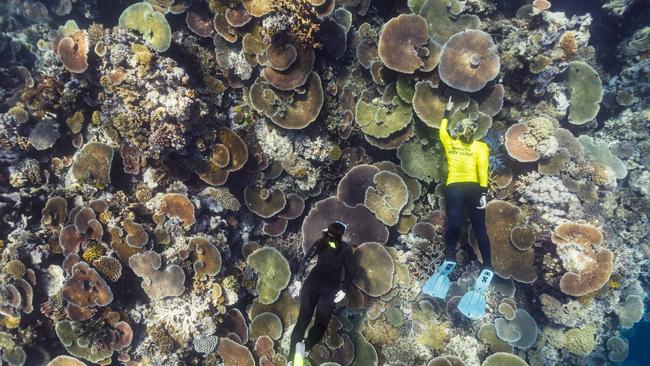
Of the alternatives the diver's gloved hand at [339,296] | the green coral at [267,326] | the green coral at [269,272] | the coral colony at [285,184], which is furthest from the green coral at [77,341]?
the diver's gloved hand at [339,296]

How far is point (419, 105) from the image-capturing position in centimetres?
641

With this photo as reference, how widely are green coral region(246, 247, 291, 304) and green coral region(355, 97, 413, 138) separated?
2863 millimetres

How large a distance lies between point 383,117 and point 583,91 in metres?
4.60

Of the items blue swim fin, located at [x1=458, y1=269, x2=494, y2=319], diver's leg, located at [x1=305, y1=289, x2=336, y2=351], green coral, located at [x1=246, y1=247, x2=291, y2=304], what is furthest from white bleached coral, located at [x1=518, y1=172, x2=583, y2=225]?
green coral, located at [x1=246, y1=247, x2=291, y2=304]

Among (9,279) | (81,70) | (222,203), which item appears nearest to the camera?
(9,279)

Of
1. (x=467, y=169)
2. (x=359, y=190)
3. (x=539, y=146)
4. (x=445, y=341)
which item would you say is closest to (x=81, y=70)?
(x=359, y=190)

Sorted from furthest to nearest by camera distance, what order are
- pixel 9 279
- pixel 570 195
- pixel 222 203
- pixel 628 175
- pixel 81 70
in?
pixel 628 175 < pixel 570 195 < pixel 222 203 < pixel 81 70 < pixel 9 279

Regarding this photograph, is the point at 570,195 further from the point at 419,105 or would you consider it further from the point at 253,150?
the point at 253,150

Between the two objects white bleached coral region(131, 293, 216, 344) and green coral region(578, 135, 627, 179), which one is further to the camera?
green coral region(578, 135, 627, 179)

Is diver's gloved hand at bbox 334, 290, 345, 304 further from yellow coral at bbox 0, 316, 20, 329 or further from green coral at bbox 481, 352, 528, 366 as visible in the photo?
yellow coral at bbox 0, 316, 20, 329

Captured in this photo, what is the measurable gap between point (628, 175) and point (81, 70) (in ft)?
38.8

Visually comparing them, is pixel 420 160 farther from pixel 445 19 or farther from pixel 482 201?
pixel 445 19

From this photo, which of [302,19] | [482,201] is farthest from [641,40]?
[302,19]

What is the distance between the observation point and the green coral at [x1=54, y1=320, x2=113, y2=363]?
508 cm
